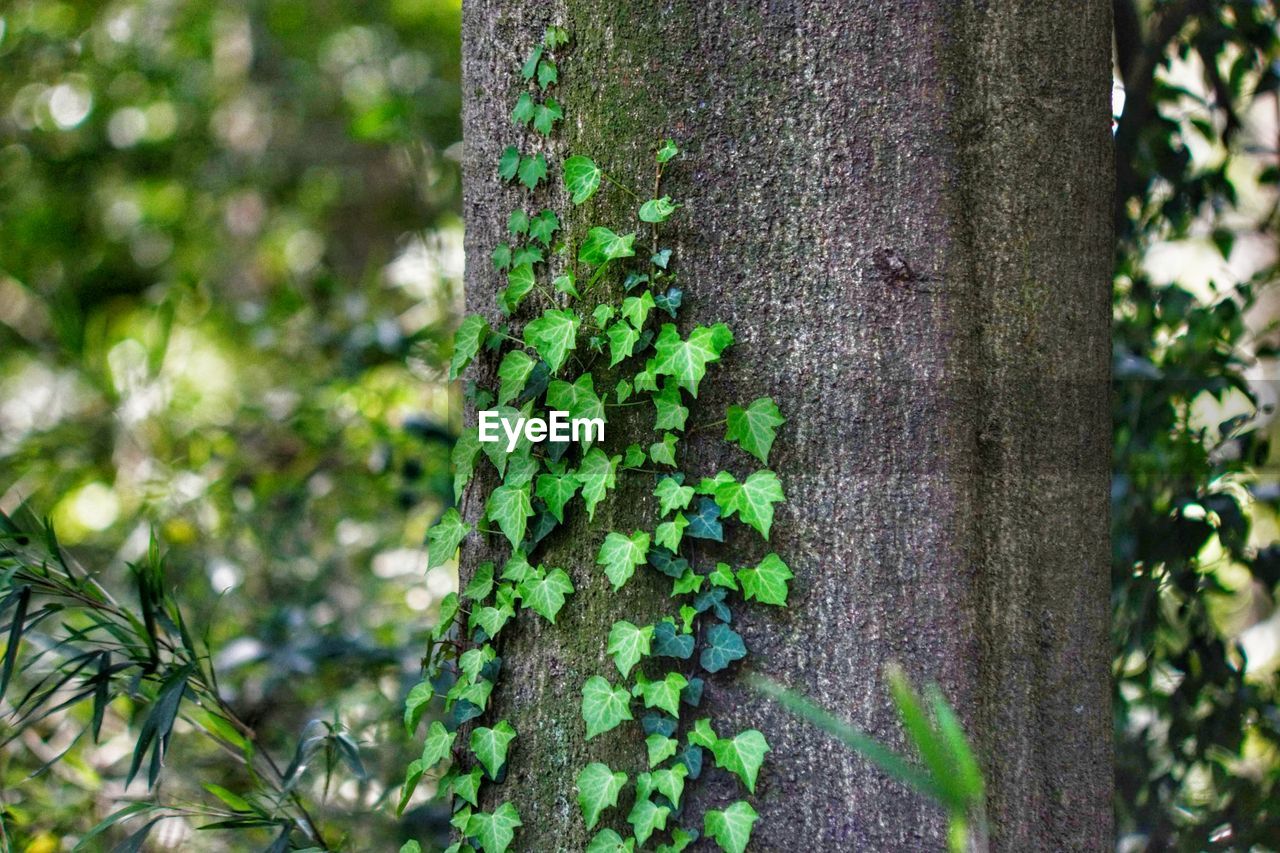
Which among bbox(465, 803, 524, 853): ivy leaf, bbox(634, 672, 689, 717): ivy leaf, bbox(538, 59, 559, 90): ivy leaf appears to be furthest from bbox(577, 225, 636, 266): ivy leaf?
bbox(465, 803, 524, 853): ivy leaf

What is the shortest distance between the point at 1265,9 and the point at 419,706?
2545 mm

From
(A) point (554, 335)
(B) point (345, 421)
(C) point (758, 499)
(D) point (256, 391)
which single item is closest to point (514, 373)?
(A) point (554, 335)

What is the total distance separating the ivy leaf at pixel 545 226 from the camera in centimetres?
140

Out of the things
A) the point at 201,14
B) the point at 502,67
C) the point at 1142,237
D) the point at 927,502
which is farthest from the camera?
the point at 201,14

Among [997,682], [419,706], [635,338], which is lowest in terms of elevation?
[419,706]

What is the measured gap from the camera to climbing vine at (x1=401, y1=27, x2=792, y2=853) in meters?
1.27

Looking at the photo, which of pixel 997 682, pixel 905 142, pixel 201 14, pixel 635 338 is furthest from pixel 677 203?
pixel 201 14

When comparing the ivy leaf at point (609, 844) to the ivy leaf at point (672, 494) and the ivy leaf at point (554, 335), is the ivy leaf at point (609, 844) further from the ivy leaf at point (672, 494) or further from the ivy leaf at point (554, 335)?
the ivy leaf at point (554, 335)

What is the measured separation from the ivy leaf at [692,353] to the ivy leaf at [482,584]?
416mm

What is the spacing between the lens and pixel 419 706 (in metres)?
1.51

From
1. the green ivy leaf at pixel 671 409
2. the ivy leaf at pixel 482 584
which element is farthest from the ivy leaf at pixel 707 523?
the ivy leaf at pixel 482 584

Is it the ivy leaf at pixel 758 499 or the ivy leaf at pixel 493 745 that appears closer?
the ivy leaf at pixel 758 499

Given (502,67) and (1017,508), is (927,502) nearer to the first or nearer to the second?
(1017,508)

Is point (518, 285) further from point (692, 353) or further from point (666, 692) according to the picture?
point (666, 692)
